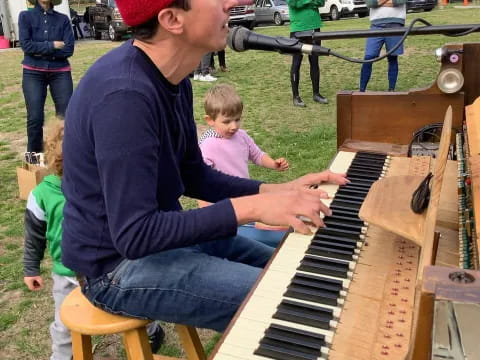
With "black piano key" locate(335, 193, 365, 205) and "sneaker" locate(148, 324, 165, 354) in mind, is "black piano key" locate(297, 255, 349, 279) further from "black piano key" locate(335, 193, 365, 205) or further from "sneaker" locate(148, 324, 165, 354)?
"sneaker" locate(148, 324, 165, 354)

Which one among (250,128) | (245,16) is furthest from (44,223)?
(245,16)

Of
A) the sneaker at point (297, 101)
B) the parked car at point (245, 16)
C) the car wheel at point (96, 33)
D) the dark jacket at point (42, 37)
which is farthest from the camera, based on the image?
the car wheel at point (96, 33)

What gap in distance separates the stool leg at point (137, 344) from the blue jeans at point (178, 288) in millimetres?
90

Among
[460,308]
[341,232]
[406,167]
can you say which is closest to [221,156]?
[406,167]

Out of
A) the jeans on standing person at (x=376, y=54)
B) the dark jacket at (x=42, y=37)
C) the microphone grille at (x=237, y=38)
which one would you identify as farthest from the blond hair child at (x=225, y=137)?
the jeans on standing person at (x=376, y=54)

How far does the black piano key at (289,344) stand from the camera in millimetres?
1333

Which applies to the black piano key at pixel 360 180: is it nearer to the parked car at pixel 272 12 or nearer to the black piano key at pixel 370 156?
the black piano key at pixel 370 156

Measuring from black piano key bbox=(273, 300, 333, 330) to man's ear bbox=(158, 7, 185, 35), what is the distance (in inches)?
32.0

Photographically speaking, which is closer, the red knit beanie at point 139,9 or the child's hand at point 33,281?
the red knit beanie at point 139,9

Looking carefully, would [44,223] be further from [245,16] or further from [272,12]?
[272,12]

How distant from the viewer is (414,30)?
6.31 feet

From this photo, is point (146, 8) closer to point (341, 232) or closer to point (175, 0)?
point (175, 0)

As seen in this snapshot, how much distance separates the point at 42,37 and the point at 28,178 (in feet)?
5.11

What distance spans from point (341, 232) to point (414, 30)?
71 centimetres
